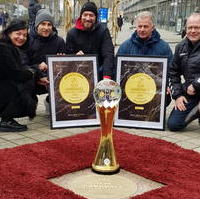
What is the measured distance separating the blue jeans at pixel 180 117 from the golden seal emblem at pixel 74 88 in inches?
48.4

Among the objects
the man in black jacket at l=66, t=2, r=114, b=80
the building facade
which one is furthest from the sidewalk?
the building facade

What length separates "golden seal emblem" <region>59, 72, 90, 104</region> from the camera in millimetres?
5879

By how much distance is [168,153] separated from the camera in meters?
4.85

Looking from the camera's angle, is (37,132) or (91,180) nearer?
(91,180)

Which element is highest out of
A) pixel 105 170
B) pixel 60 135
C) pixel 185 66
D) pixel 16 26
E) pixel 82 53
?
pixel 16 26

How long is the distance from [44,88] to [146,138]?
1906 millimetres

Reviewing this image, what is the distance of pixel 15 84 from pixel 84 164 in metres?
1.88

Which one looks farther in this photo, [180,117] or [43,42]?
[43,42]

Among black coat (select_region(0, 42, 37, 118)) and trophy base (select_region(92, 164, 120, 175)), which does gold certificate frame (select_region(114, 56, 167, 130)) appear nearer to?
black coat (select_region(0, 42, 37, 118))

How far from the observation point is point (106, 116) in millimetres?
4152

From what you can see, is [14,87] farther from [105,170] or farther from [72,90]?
[105,170]

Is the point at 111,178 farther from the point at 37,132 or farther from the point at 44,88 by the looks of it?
the point at 44,88

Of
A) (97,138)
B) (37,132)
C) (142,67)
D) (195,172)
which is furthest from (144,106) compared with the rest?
(195,172)

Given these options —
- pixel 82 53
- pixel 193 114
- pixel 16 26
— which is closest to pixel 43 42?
pixel 82 53
